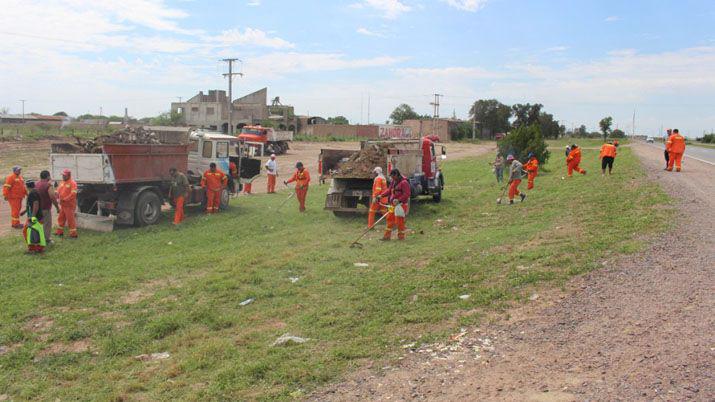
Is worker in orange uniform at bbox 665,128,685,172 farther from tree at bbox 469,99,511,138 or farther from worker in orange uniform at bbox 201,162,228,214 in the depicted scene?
tree at bbox 469,99,511,138

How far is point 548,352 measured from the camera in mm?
5293

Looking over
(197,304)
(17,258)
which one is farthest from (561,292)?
(17,258)

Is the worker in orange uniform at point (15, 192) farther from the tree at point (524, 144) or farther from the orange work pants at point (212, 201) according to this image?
the tree at point (524, 144)

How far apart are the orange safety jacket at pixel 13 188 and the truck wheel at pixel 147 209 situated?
244 cm

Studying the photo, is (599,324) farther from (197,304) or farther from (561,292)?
A: (197,304)

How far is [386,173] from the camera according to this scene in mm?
14695

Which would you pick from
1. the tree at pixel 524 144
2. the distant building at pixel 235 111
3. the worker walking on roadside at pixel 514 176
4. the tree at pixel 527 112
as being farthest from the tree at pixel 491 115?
the worker walking on roadside at pixel 514 176

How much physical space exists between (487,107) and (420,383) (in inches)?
3579

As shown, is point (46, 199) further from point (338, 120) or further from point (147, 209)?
point (338, 120)

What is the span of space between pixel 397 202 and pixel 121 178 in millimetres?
6083

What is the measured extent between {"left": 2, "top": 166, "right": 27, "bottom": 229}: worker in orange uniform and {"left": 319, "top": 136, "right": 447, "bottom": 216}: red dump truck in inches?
260

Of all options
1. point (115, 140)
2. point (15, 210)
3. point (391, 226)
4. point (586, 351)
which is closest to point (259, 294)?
point (391, 226)

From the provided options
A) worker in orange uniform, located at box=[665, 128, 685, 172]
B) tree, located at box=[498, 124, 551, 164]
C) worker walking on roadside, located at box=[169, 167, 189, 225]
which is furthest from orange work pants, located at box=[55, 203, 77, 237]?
tree, located at box=[498, 124, 551, 164]

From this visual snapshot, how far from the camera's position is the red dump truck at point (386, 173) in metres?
14.6
